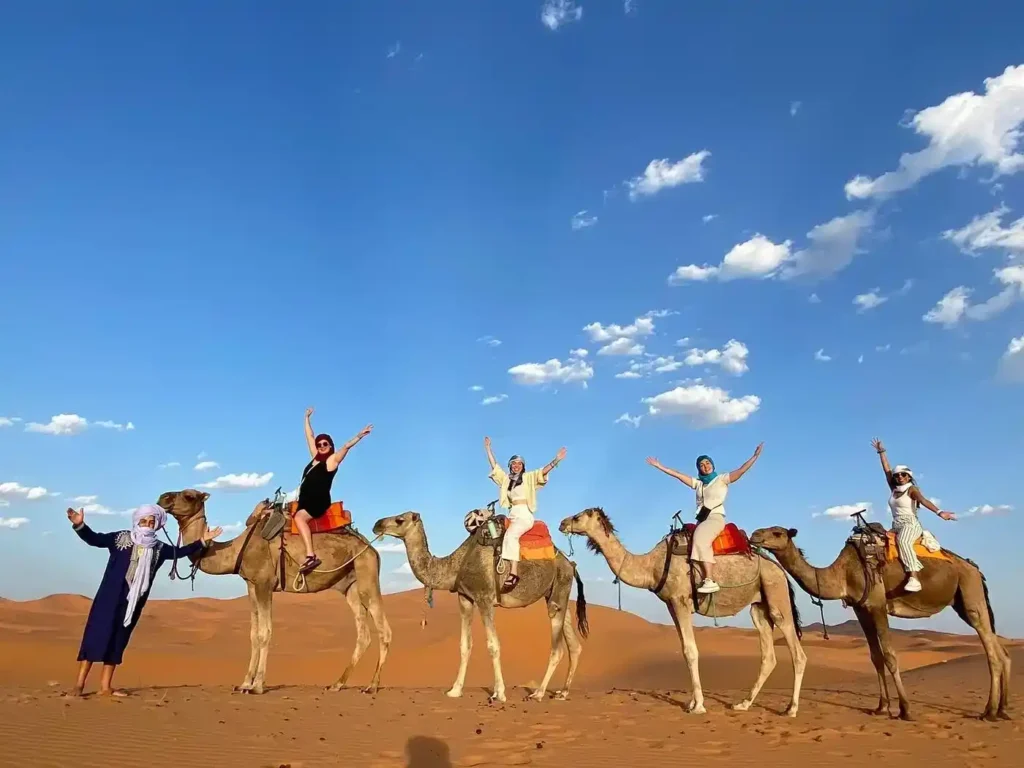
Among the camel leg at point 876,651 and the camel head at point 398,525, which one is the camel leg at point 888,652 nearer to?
the camel leg at point 876,651

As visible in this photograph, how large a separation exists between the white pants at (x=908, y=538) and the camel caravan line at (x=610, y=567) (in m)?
0.17

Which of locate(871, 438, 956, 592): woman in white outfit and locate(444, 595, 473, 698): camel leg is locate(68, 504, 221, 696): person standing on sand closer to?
locate(444, 595, 473, 698): camel leg

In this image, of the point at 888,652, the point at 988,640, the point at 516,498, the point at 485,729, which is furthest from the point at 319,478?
the point at 988,640

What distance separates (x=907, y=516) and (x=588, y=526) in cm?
541

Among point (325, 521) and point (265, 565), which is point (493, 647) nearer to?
point (325, 521)

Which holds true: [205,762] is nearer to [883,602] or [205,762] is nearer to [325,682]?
[883,602]

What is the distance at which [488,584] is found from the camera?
13500 millimetres

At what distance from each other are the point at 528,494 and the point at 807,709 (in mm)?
6222

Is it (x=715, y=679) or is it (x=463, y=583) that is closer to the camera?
(x=463, y=583)

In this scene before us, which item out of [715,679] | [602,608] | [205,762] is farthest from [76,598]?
[205,762]

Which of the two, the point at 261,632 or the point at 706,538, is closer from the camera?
the point at 706,538

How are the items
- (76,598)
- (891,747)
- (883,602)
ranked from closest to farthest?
(891,747) < (883,602) < (76,598)

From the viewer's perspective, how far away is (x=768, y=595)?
Result: 512 inches

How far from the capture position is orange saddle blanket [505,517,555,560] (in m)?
13.5
